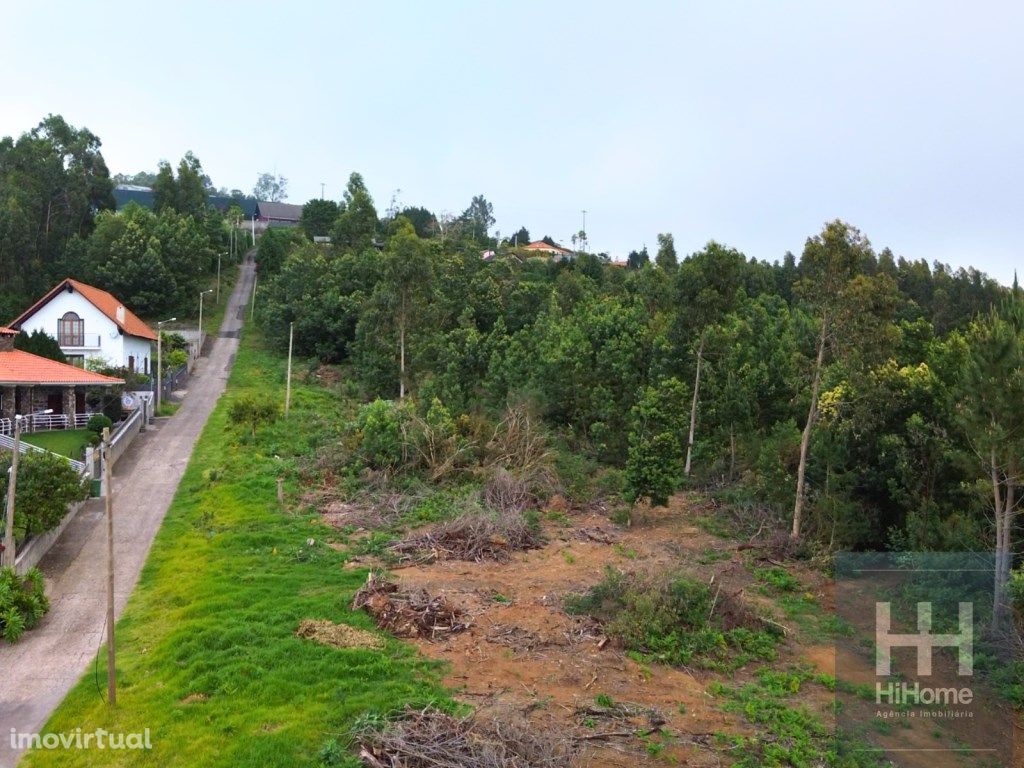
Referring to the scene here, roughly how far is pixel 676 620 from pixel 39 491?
15019 mm

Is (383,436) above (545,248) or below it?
below


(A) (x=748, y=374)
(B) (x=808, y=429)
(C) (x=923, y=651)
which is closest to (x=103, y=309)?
(A) (x=748, y=374)

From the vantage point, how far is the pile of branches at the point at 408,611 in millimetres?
13969

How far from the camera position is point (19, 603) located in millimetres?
15180

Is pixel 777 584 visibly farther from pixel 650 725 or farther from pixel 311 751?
pixel 311 751

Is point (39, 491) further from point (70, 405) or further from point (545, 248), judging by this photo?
point (545, 248)

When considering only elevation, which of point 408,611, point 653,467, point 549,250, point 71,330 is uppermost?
point 549,250

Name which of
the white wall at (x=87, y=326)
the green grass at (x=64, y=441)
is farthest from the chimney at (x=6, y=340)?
the white wall at (x=87, y=326)

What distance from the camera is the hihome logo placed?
1197cm

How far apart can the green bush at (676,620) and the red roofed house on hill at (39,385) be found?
25.3 meters

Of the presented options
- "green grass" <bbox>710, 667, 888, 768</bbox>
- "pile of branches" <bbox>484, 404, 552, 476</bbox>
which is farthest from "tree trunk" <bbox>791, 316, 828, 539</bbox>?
"pile of branches" <bbox>484, 404, 552, 476</bbox>

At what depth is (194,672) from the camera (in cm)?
1259

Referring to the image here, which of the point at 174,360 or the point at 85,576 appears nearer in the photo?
the point at 85,576

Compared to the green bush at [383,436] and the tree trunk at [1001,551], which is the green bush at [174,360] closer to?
the green bush at [383,436]
